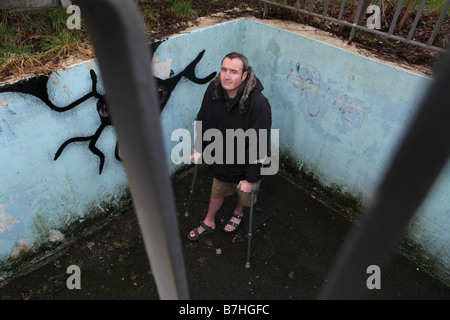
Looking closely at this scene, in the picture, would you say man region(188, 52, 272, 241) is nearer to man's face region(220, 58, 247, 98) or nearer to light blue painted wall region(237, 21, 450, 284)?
man's face region(220, 58, 247, 98)

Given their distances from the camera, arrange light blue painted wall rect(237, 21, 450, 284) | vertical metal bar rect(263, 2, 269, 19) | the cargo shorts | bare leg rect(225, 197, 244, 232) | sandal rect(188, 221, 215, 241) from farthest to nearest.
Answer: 1. vertical metal bar rect(263, 2, 269, 19)
2. bare leg rect(225, 197, 244, 232)
3. sandal rect(188, 221, 215, 241)
4. the cargo shorts
5. light blue painted wall rect(237, 21, 450, 284)

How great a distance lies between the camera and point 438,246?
3527 millimetres

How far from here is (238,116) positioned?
322 centimetres

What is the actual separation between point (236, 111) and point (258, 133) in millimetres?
334

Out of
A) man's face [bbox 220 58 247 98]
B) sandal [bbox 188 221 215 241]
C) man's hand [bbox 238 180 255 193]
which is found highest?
man's face [bbox 220 58 247 98]

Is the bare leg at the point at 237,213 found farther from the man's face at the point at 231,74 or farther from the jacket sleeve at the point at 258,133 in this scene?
the man's face at the point at 231,74

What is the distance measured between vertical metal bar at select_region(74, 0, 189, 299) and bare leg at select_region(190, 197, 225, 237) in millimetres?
3158

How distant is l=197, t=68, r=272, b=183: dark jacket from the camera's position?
3.14m

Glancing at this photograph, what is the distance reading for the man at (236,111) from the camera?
3.05m

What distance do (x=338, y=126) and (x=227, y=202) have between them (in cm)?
190

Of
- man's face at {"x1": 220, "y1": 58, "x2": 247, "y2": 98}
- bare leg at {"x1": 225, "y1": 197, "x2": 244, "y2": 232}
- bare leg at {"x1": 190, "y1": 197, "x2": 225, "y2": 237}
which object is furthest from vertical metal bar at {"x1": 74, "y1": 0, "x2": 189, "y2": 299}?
bare leg at {"x1": 225, "y1": 197, "x2": 244, "y2": 232}

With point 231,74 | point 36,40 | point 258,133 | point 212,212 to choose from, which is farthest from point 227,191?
point 36,40
